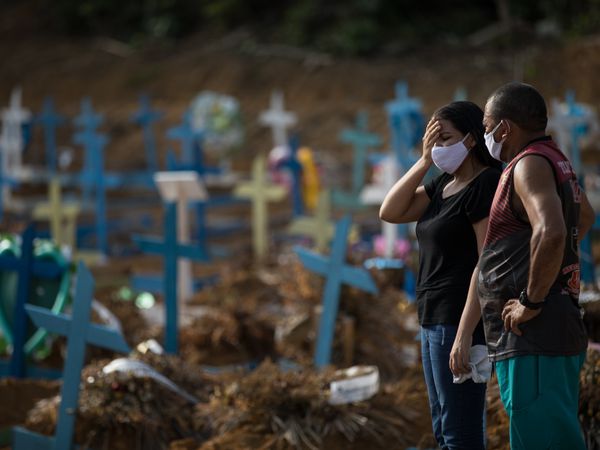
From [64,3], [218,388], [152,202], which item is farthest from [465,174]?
[64,3]

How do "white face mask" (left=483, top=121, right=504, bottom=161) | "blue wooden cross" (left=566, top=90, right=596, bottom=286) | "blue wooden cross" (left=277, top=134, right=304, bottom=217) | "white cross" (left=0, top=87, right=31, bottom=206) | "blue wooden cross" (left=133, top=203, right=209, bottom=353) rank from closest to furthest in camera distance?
"white face mask" (left=483, top=121, right=504, bottom=161)
"blue wooden cross" (left=133, top=203, right=209, bottom=353)
"blue wooden cross" (left=566, top=90, right=596, bottom=286)
"blue wooden cross" (left=277, top=134, right=304, bottom=217)
"white cross" (left=0, top=87, right=31, bottom=206)

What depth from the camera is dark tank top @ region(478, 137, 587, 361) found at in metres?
3.06

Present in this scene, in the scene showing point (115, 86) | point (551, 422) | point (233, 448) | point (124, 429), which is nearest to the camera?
point (551, 422)

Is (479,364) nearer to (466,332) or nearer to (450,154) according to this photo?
(466,332)

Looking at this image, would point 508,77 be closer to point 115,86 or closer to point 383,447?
point 115,86

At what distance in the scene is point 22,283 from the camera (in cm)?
626

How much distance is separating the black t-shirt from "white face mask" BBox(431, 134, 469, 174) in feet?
0.28

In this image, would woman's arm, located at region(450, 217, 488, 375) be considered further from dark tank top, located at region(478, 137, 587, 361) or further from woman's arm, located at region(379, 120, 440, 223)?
woman's arm, located at region(379, 120, 440, 223)

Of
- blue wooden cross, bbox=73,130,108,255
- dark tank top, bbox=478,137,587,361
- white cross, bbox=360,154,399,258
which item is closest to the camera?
dark tank top, bbox=478,137,587,361

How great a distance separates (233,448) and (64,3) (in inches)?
1163

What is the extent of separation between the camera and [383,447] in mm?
4762

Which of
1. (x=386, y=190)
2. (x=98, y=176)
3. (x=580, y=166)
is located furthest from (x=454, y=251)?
(x=98, y=176)

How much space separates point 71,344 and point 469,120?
243 cm

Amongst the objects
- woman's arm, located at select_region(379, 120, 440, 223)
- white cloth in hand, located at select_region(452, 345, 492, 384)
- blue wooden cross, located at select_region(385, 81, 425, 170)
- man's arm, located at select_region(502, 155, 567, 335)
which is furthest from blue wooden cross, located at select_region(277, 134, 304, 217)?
man's arm, located at select_region(502, 155, 567, 335)
